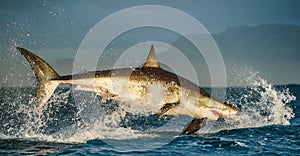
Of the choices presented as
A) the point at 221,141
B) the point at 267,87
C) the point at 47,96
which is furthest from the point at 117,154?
the point at 267,87

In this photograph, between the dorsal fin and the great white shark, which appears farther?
the dorsal fin

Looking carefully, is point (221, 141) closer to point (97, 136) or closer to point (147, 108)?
point (147, 108)

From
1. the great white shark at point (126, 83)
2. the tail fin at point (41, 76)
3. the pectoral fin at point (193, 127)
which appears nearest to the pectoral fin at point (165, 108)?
the great white shark at point (126, 83)

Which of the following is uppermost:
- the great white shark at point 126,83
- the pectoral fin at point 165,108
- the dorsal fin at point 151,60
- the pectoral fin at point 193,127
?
the dorsal fin at point 151,60

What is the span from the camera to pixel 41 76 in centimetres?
1034

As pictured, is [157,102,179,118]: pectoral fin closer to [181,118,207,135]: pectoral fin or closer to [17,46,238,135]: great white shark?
[17,46,238,135]: great white shark

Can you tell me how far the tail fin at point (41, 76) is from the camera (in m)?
10.3

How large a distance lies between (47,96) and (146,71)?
319 centimetres

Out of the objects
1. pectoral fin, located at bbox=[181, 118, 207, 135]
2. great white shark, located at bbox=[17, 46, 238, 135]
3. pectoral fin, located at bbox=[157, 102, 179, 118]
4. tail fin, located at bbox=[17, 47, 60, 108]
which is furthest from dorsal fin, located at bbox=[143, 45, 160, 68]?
tail fin, located at bbox=[17, 47, 60, 108]

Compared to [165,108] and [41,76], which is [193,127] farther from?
[41,76]

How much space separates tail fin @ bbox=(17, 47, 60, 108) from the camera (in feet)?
33.7

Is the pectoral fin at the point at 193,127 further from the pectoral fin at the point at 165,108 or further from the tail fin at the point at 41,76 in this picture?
the tail fin at the point at 41,76

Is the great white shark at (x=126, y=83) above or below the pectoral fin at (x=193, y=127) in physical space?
above

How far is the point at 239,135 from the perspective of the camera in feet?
39.7
